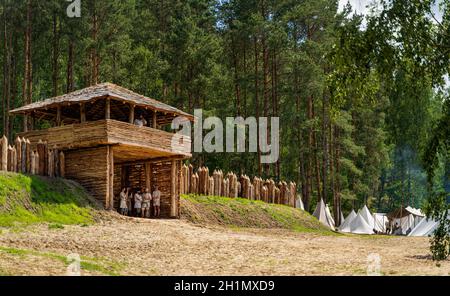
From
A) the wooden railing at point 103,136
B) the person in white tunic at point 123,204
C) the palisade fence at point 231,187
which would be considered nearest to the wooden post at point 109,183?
the wooden railing at point 103,136

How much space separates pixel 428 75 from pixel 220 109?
116ft

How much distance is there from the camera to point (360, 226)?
45.6 metres

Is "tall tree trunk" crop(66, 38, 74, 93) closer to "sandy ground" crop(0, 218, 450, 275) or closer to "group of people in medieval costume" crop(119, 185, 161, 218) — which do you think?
"group of people in medieval costume" crop(119, 185, 161, 218)

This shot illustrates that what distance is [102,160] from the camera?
28.6 metres

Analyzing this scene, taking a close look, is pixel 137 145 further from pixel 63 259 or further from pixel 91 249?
pixel 63 259

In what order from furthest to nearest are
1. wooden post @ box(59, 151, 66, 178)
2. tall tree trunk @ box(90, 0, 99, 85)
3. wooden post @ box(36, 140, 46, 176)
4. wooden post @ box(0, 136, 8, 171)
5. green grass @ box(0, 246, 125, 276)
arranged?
tall tree trunk @ box(90, 0, 99, 85)
wooden post @ box(59, 151, 66, 178)
wooden post @ box(36, 140, 46, 176)
wooden post @ box(0, 136, 8, 171)
green grass @ box(0, 246, 125, 276)

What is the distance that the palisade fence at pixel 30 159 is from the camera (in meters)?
26.0

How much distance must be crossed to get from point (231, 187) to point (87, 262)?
22.2 meters

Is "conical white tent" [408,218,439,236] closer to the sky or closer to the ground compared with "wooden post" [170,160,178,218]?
closer to the ground

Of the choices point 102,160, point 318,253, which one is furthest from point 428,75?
point 102,160

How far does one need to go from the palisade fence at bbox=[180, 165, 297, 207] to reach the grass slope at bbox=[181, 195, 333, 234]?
72cm

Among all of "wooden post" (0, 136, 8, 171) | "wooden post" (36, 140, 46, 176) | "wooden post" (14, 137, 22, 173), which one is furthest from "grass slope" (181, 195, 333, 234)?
"wooden post" (0, 136, 8, 171)
